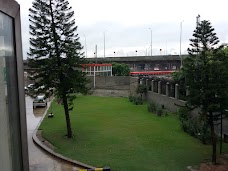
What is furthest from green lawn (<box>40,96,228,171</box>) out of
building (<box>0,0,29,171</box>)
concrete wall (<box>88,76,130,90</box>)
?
concrete wall (<box>88,76,130,90</box>)

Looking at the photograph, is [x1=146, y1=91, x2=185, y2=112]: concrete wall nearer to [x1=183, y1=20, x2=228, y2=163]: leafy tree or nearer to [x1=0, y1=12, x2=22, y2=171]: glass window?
[x1=183, y1=20, x2=228, y2=163]: leafy tree

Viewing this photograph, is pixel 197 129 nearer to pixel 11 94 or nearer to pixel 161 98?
pixel 161 98

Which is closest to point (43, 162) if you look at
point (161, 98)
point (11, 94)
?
point (11, 94)

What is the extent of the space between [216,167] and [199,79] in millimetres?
3457

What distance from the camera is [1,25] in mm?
3100

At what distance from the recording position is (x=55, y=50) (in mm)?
16406

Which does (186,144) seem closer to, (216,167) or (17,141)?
(216,167)

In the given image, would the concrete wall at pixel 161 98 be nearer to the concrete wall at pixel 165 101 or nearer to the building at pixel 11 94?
the concrete wall at pixel 165 101

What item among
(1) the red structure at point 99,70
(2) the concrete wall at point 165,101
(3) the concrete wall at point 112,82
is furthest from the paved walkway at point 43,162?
(1) the red structure at point 99,70

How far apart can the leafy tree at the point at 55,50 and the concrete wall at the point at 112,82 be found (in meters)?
27.1

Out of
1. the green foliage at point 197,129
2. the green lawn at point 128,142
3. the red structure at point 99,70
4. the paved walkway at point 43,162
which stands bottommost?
the paved walkway at point 43,162

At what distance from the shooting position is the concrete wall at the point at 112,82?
43.7 metres

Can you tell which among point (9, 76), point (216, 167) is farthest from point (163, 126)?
point (9, 76)

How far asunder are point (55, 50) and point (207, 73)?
8287mm
